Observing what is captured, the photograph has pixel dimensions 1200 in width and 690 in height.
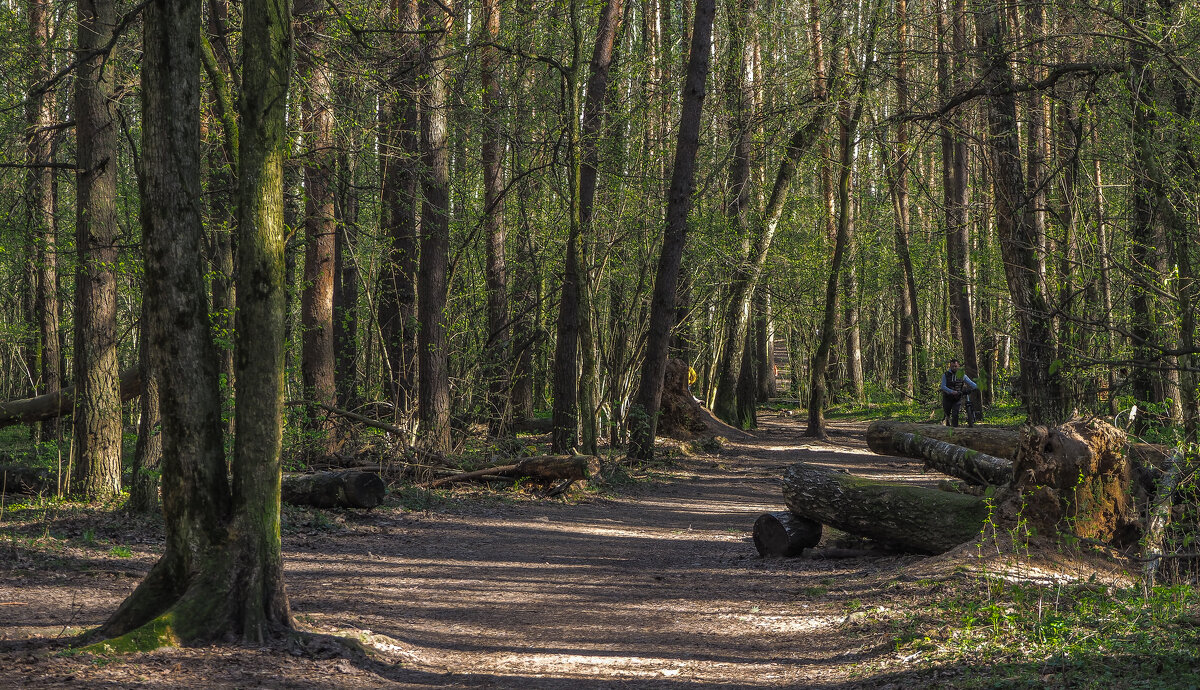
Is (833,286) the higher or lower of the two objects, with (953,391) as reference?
higher

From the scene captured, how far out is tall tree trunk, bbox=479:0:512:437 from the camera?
49.2ft

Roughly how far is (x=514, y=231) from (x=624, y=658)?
15.1 meters

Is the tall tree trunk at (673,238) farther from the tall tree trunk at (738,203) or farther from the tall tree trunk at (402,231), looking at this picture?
the tall tree trunk at (402,231)

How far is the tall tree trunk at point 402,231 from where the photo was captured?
13.0m

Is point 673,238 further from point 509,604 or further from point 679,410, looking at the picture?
point 509,604

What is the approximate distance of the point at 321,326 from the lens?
46.9 feet

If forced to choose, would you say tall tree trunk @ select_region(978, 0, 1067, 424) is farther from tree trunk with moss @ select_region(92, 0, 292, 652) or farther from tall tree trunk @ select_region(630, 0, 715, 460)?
tree trunk with moss @ select_region(92, 0, 292, 652)

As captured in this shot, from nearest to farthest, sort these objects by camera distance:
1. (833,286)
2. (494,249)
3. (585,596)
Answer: (585,596)
(494,249)
(833,286)

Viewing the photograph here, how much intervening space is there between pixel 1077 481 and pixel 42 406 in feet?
44.0

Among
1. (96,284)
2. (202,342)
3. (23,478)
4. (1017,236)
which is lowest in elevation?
(23,478)

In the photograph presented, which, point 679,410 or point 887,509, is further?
point 679,410

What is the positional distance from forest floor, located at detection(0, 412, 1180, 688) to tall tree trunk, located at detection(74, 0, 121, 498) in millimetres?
1039

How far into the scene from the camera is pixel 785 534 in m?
9.34

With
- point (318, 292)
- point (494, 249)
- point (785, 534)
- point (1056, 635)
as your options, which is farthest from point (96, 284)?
point (1056, 635)
